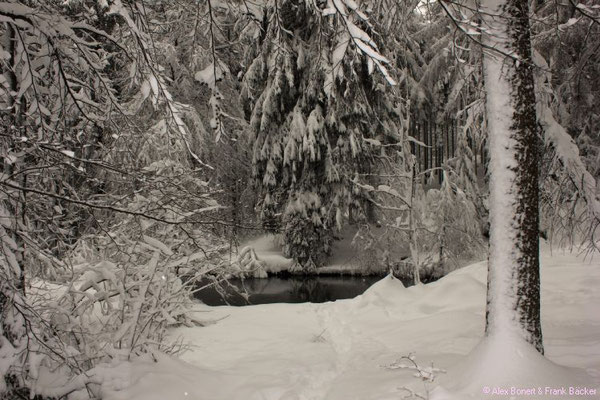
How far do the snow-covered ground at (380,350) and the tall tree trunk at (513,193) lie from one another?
34 cm

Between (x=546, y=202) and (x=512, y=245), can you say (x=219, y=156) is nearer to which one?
(x=546, y=202)

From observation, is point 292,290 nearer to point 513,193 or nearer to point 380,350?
point 380,350

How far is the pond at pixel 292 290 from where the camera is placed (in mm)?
14500

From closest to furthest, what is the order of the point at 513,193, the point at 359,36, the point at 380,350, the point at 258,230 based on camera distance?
1. the point at 359,36
2. the point at 513,193
3. the point at 258,230
4. the point at 380,350

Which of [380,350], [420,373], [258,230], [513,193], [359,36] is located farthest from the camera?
[380,350]

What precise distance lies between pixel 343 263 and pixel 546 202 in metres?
13.1

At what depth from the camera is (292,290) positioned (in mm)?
15977

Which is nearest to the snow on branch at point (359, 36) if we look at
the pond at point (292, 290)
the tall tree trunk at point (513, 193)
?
the tall tree trunk at point (513, 193)

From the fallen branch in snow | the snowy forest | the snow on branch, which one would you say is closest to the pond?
the snowy forest

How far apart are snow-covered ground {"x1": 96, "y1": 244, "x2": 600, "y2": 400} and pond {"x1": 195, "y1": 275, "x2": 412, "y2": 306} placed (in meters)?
4.92

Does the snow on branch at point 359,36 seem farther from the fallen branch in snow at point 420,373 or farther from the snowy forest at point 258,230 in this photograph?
the fallen branch in snow at point 420,373

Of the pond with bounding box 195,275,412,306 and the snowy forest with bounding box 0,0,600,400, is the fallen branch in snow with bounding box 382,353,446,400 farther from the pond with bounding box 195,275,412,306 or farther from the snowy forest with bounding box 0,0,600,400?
the pond with bounding box 195,275,412,306

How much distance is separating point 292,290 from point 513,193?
12.4 meters

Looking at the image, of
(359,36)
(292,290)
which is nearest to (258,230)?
(359,36)
